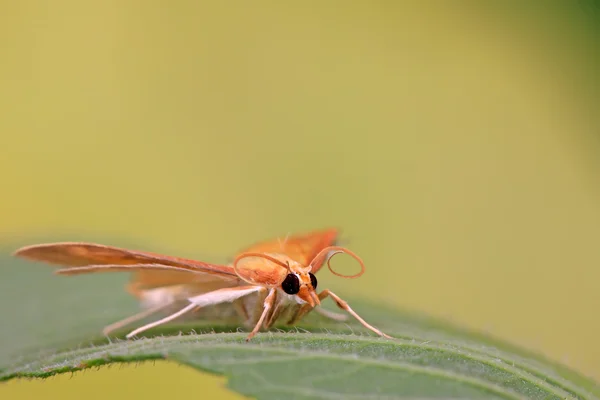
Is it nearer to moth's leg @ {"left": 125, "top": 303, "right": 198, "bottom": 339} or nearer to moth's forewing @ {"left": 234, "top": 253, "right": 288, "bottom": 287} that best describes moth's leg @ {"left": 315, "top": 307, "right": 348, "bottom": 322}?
moth's forewing @ {"left": 234, "top": 253, "right": 288, "bottom": 287}

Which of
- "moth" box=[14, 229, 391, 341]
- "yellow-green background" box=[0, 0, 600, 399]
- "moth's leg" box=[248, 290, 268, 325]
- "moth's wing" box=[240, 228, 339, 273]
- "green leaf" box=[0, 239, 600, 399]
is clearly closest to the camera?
"green leaf" box=[0, 239, 600, 399]

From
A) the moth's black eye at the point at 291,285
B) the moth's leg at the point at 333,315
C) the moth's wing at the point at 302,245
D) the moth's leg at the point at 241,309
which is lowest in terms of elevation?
the moth's leg at the point at 241,309

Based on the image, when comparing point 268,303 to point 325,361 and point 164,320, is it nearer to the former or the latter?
point 164,320

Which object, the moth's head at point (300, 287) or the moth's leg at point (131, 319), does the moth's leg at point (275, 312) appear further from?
the moth's leg at point (131, 319)

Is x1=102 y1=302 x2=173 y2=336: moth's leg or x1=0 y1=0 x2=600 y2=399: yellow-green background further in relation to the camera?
x1=0 y1=0 x2=600 y2=399: yellow-green background

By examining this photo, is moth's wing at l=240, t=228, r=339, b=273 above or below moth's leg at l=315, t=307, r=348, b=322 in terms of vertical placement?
above

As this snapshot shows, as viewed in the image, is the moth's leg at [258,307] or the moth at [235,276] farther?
the moth's leg at [258,307]

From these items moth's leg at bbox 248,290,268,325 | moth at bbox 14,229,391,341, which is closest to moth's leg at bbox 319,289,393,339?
moth at bbox 14,229,391,341

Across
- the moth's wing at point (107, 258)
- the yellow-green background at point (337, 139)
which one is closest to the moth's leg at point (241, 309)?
the moth's wing at point (107, 258)

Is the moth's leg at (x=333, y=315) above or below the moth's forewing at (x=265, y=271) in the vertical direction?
below
